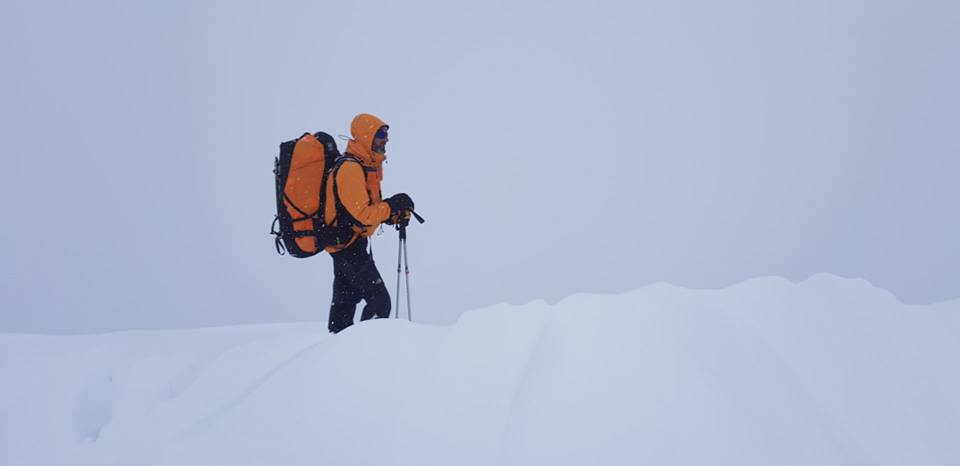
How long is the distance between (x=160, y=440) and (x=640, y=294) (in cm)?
316

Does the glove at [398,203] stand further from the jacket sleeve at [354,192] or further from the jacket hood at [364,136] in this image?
the jacket hood at [364,136]

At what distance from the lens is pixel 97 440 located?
11.2ft

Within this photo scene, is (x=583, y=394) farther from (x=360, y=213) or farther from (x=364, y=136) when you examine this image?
(x=364, y=136)

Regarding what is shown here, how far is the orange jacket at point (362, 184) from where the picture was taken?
15.7ft

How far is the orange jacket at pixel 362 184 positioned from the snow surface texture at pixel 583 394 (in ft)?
4.36

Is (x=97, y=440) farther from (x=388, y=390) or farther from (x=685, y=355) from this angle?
(x=685, y=355)

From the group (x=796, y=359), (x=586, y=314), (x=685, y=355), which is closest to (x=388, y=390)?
(x=586, y=314)

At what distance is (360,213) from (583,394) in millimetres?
2782

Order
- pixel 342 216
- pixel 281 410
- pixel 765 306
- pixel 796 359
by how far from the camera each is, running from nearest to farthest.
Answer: pixel 796 359, pixel 281 410, pixel 765 306, pixel 342 216

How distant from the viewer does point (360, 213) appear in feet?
15.8

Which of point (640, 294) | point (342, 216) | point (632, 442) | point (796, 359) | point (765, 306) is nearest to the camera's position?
point (632, 442)

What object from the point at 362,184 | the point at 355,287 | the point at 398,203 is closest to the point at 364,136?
the point at 362,184

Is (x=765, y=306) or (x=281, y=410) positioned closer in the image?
(x=281, y=410)

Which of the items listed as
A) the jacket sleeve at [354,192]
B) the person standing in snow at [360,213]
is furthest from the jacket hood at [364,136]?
the jacket sleeve at [354,192]
